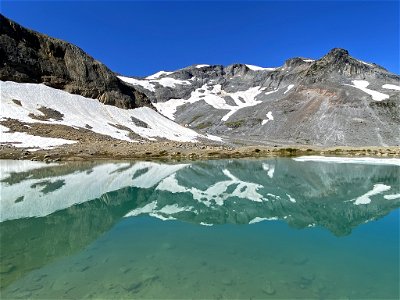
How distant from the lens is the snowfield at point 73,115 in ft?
243

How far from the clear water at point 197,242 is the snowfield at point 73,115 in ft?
144

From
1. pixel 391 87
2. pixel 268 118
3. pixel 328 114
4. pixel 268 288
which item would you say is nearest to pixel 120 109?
pixel 268 118

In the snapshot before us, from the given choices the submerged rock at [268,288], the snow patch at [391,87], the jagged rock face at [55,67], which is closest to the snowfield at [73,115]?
the jagged rock face at [55,67]

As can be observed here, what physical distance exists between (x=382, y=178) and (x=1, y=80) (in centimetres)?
8630

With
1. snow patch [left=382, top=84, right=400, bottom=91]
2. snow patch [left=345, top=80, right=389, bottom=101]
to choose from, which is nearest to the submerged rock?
snow patch [left=345, top=80, right=389, bottom=101]

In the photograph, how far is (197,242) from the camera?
15055mm

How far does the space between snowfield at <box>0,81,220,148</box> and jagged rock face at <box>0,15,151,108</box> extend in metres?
3.40

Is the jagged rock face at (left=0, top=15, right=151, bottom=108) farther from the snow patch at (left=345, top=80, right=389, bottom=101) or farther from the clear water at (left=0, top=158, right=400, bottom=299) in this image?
the snow patch at (left=345, top=80, right=389, bottom=101)

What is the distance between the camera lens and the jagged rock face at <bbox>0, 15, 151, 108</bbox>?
3580 inches

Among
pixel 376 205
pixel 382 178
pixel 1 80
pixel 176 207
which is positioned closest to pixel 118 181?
pixel 176 207

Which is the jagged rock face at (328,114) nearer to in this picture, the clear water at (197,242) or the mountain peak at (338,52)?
the mountain peak at (338,52)

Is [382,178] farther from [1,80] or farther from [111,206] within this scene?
[1,80]

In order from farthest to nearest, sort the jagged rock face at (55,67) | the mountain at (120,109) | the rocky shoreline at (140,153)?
the jagged rock face at (55,67)
the mountain at (120,109)
the rocky shoreline at (140,153)

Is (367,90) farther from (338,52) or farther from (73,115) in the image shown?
(73,115)
